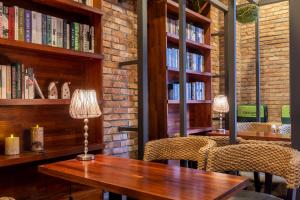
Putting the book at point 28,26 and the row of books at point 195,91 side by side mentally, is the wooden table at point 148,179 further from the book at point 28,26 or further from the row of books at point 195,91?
the row of books at point 195,91

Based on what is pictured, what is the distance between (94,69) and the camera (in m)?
2.75

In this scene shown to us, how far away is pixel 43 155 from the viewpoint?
2236mm

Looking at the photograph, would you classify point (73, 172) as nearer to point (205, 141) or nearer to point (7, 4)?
point (205, 141)

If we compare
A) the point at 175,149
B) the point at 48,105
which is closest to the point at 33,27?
the point at 48,105

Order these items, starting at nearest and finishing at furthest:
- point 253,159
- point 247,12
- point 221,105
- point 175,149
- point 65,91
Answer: point 253,159
point 175,149
point 65,91
point 247,12
point 221,105

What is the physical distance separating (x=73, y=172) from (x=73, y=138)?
1.06 meters

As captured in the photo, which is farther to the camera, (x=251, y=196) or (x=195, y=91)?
(x=195, y=91)

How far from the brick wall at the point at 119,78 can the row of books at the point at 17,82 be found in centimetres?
94

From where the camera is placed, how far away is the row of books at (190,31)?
3.80 m

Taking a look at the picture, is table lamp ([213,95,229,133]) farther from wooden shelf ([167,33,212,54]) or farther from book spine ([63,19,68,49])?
book spine ([63,19,68,49])

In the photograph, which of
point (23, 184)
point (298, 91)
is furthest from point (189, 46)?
point (23, 184)

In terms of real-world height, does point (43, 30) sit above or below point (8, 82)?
above

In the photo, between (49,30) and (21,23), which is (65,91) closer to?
(49,30)

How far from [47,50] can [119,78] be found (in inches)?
44.2
